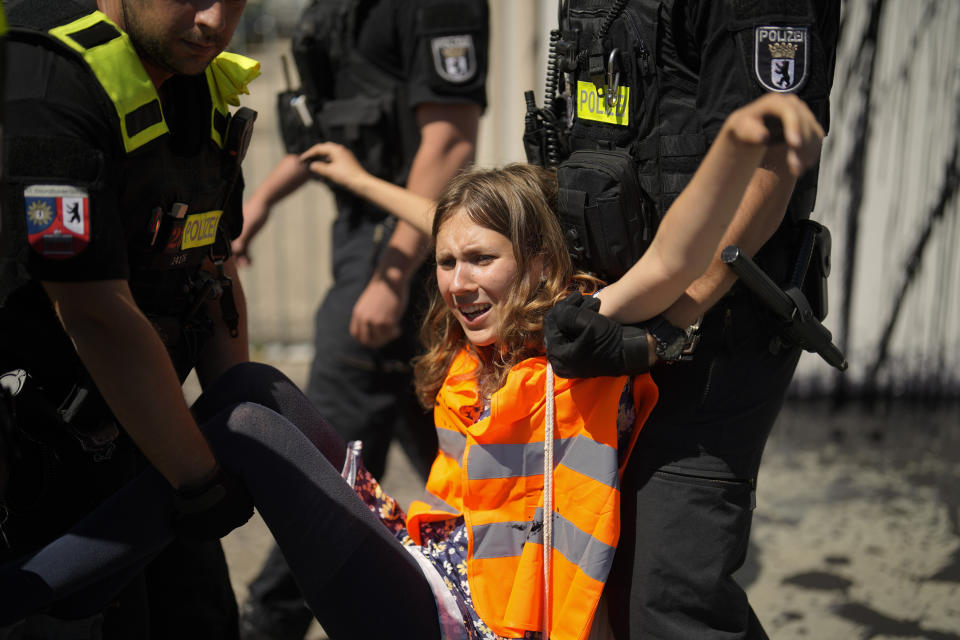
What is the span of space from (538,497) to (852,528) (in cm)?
213

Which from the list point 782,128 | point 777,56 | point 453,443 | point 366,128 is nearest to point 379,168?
point 366,128

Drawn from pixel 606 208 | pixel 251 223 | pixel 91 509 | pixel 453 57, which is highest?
pixel 453 57

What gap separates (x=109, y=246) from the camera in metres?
1.48

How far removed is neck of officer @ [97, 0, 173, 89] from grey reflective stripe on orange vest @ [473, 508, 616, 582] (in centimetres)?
100

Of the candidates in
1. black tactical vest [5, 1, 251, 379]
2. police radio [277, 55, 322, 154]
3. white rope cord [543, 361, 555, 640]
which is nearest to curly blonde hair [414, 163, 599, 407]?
white rope cord [543, 361, 555, 640]

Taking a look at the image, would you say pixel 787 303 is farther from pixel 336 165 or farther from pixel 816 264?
pixel 336 165

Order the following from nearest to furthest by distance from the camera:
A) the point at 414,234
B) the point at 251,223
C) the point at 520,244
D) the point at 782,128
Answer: the point at 782,128 < the point at 520,244 < the point at 414,234 < the point at 251,223

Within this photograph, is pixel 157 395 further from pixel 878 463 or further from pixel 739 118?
pixel 878 463

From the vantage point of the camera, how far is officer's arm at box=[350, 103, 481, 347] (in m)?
2.69

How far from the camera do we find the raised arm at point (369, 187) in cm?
223

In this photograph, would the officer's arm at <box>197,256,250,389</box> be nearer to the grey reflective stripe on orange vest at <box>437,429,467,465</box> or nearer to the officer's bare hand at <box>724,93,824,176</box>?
the grey reflective stripe on orange vest at <box>437,429,467,465</box>

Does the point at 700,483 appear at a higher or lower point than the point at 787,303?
lower

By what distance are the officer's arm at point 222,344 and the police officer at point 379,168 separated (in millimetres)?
556

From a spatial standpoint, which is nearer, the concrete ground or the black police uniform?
the black police uniform
